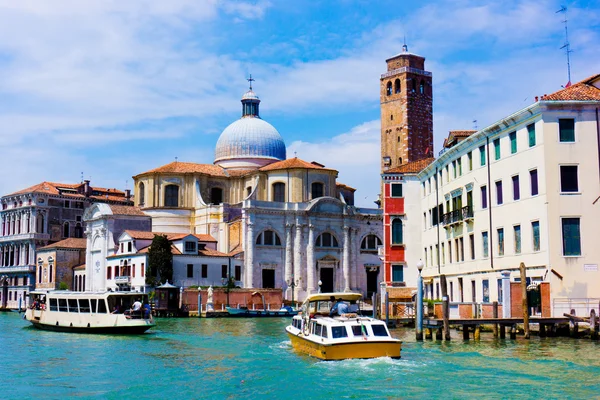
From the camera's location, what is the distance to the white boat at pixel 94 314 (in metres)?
32.0

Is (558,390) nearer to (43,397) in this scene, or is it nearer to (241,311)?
(43,397)

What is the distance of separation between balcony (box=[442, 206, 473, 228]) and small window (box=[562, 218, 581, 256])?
5.78m

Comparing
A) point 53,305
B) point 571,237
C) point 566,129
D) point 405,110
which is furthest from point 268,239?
point 571,237

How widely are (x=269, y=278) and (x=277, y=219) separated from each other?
4.65 meters

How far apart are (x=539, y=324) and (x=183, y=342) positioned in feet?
40.6

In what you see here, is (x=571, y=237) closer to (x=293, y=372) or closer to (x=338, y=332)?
(x=338, y=332)

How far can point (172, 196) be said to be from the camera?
65938mm

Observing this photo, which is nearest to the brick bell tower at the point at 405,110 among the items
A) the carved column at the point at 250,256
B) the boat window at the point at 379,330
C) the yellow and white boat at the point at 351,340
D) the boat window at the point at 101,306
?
the carved column at the point at 250,256

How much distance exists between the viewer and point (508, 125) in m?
29.1

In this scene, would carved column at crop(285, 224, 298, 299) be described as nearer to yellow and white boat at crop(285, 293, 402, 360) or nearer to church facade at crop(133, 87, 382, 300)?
church facade at crop(133, 87, 382, 300)

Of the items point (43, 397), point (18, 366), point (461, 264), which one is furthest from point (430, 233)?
point (43, 397)

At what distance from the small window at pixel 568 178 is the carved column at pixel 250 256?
116 ft

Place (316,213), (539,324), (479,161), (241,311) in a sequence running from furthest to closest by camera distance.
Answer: (316,213), (241,311), (479,161), (539,324)

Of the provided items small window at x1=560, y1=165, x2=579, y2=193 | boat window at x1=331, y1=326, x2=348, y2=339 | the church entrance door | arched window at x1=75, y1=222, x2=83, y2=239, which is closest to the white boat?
boat window at x1=331, y1=326, x2=348, y2=339
